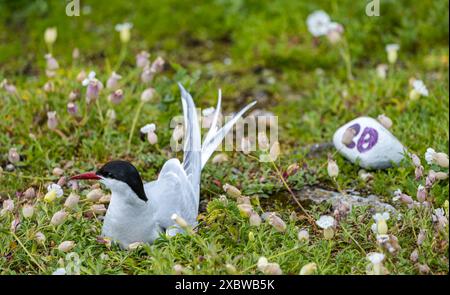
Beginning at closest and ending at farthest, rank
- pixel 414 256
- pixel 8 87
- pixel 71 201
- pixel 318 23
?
pixel 414 256 < pixel 71 201 < pixel 8 87 < pixel 318 23

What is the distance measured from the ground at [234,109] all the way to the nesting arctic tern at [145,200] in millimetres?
65

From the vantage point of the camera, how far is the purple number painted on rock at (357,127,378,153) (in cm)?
351

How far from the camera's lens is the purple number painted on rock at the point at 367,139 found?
3.51 metres

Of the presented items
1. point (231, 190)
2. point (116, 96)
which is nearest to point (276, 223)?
point (231, 190)

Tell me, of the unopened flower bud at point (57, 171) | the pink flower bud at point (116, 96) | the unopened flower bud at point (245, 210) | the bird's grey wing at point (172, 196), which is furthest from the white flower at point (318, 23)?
the unopened flower bud at point (245, 210)

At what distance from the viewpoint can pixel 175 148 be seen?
3684 mm

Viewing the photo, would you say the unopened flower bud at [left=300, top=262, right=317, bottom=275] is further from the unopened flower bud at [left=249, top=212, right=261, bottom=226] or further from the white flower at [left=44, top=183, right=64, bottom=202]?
the white flower at [left=44, top=183, right=64, bottom=202]

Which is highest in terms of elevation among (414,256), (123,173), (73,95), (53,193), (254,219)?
(73,95)

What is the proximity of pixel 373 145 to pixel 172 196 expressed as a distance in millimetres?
1046

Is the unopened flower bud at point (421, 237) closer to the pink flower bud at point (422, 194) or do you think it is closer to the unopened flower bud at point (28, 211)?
the pink flower bud at point (422, 194)

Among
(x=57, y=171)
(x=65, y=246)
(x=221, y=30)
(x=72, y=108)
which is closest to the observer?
(x=65, y=246)

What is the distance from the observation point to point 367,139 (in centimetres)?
353

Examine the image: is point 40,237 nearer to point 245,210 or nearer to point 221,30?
point 245,210

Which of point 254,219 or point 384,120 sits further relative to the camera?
point 384,120
